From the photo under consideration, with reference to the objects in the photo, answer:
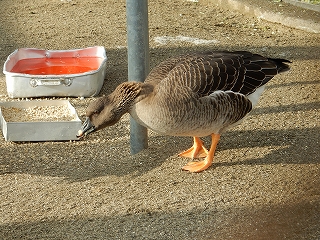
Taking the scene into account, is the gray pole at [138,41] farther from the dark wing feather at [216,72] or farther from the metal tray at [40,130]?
the metal tray at [40,130]

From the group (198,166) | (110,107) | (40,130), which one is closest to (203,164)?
(198,166)

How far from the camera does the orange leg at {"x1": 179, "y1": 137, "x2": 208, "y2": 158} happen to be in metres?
5.25

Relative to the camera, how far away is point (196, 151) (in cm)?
527

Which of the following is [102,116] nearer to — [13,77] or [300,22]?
[13,77]

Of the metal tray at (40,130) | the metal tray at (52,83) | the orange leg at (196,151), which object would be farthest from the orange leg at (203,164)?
the metal tray at (52,83)

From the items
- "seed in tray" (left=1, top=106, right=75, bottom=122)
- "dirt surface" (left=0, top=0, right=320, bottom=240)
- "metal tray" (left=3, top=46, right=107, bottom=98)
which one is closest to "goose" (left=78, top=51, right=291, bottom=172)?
"dirt surface" (left=0, top=0, right=320, bottom=240)

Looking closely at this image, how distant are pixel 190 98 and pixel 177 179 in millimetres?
614

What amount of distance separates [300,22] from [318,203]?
14.1 feet

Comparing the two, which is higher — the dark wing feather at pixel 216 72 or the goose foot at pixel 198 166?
the dark wing feather at pixel 216 72

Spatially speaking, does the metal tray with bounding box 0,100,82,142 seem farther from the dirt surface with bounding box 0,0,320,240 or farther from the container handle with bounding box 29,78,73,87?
the container handle with bounding box 29,78,73,87

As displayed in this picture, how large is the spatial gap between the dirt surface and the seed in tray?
0.85ft

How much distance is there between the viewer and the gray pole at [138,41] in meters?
4.98

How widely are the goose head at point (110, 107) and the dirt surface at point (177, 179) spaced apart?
453 mm

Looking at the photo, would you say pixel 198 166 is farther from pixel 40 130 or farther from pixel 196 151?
pixel 40 130
